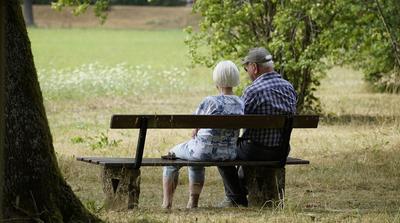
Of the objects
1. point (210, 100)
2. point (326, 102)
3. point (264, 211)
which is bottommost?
point (326, 102)

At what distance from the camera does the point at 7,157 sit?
7.79m

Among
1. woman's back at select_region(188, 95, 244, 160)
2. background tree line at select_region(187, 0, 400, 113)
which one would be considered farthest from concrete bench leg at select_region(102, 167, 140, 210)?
background tree line at select_region(187, 0, 400, 113)

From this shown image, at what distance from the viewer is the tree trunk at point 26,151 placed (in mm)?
7770

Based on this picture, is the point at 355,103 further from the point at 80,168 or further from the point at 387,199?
the point at 387,199

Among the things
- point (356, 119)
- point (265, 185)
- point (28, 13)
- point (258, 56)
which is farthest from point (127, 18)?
point (265, 185)

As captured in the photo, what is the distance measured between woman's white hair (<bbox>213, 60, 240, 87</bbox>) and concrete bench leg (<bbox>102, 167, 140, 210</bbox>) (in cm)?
107

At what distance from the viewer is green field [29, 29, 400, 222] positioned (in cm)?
920

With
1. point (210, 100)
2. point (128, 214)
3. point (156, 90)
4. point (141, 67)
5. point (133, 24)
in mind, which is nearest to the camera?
point (128, 214)

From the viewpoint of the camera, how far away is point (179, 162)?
9.35 meters

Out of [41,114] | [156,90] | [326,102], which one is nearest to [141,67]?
[156,90]

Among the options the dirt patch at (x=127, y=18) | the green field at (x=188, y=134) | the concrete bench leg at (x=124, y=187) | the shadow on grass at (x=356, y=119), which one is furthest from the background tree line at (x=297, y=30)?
the dirt patch at (x=127, y=18)

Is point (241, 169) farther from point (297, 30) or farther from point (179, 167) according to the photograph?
point (297, 30)

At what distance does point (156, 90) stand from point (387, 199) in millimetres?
18743

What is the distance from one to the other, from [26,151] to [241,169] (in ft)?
9.30
